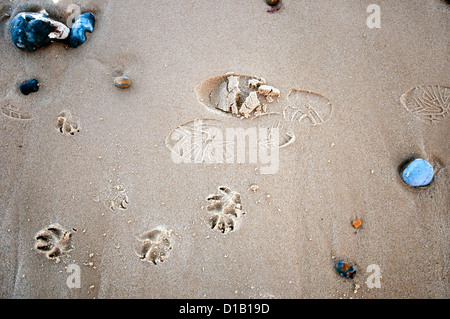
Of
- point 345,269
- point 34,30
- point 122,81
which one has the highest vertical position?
point 34,30

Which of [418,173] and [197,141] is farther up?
[197,141]

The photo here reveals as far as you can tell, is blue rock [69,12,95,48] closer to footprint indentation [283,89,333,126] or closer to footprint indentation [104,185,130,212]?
footprint indentation [104,185,130,212]

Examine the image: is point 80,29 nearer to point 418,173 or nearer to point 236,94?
point 236,94

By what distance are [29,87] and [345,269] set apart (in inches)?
111

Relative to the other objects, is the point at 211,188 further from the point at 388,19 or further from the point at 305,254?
the point at 388,19

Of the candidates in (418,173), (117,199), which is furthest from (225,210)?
(418,173)

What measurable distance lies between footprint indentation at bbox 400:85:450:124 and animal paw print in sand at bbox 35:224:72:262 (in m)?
2.81

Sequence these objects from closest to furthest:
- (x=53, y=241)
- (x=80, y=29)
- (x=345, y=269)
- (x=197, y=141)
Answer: (x=345, y=269), (x=53, y=241), (x=197, y=141), (x=80, y=29)

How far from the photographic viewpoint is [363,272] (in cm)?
204

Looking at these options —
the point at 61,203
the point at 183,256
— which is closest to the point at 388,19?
the point at 183,256

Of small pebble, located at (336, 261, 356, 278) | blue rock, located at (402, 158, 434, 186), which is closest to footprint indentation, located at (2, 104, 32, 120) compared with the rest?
small pebble, located at (336, 261, 356, 278)

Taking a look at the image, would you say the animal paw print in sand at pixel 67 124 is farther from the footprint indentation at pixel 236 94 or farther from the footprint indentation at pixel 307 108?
the footprint indentation at pixel 307 108

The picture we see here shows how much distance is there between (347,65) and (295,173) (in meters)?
1.03

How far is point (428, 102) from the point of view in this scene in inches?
90.9
